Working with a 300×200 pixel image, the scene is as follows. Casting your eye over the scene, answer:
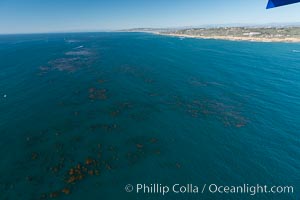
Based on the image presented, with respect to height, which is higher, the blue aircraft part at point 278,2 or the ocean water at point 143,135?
the blue aircraft part at point 278,2

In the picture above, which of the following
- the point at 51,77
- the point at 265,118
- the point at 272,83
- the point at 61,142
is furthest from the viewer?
the point at 51,77

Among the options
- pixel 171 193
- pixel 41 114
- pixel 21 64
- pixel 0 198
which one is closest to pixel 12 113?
pixel 41 114

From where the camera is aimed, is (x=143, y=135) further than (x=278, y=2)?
Yes

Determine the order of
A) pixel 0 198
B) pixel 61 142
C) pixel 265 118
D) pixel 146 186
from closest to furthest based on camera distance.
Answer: pixel 0 198, pixel 146 186, pixel 61 142, pixel 265 118

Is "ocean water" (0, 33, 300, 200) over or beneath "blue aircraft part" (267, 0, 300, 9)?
beneath

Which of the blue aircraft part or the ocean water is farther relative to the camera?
the ocean water

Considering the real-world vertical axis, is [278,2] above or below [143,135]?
above

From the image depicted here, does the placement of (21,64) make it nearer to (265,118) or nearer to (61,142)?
(61,142)

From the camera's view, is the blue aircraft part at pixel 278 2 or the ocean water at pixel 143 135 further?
the ocean water at pixel 143 135
